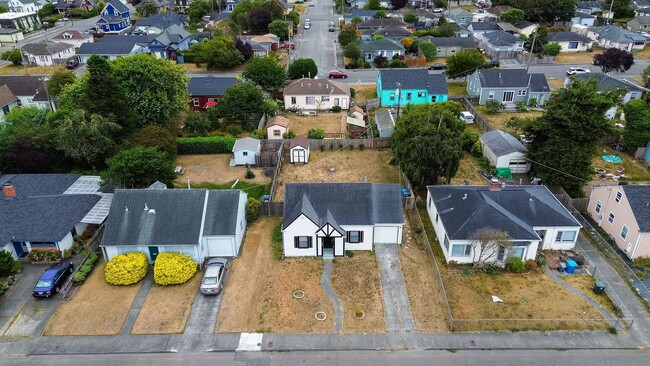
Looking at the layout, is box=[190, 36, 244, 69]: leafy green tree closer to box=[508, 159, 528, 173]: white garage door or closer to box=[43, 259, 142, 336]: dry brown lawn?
box=[508, 159, 528, 173]: white garage door

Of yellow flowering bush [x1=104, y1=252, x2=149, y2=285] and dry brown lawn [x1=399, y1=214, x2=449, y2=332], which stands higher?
yellow flowering bush [x1=104, y1=252, x2=149, y2=285]

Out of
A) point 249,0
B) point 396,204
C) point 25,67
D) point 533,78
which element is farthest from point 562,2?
point 25,67

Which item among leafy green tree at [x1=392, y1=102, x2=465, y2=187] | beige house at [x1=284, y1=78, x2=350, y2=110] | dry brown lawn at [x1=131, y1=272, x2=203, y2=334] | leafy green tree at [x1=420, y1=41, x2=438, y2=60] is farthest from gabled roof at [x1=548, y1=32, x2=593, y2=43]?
dry brown lawn at [x1=131, y1=272, x2=203, y2=334]

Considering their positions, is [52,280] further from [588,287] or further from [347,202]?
[588,287]


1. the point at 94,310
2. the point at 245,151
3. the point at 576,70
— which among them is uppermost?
the point at 576,70

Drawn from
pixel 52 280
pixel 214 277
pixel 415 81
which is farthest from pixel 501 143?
pixel 52 280

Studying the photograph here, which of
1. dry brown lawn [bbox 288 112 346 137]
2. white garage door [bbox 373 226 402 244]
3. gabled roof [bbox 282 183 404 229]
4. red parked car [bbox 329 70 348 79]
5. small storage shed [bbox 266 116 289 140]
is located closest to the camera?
gabled roof [bbox 282 183 404 229]
